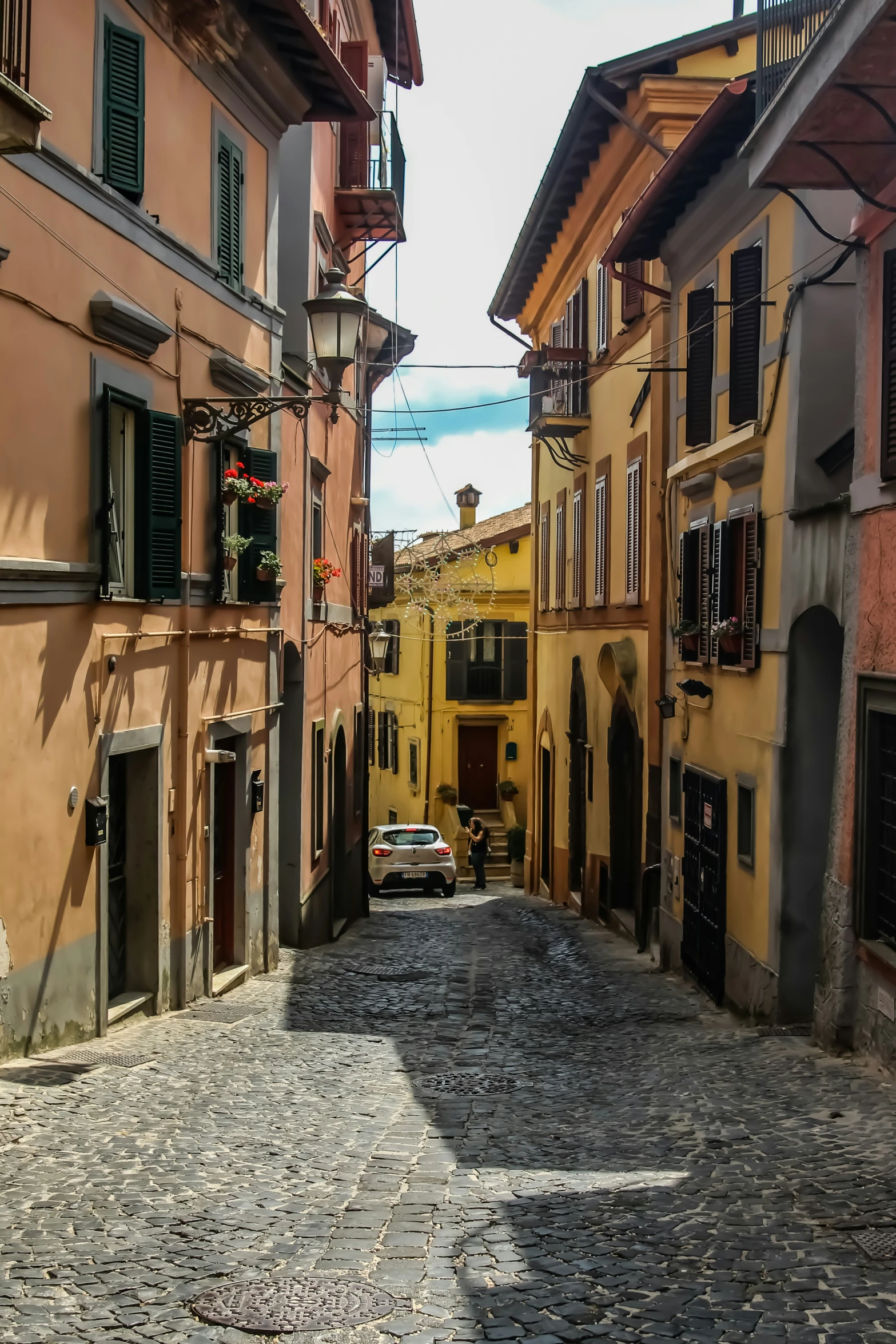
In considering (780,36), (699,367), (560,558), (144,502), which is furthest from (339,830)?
(780,36)

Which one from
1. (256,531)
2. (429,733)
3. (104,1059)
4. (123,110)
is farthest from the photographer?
(429,733)

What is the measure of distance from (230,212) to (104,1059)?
7907 millimetres

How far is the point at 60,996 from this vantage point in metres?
9.34

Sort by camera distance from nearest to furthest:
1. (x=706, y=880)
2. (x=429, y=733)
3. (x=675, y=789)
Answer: (x=706, y=880) → (x=675, y=789) → (x=429, y=733)

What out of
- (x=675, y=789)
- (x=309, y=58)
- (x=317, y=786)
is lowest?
(x=317, y=786)

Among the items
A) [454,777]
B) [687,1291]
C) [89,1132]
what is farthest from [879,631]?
[454,777]

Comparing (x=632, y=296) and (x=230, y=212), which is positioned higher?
(x=632, y=296)

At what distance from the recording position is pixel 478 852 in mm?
35781

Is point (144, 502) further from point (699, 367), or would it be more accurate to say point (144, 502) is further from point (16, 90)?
point (699, 367)

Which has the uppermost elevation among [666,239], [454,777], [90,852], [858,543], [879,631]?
[666,239]

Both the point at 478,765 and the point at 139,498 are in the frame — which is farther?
the point at 478,765

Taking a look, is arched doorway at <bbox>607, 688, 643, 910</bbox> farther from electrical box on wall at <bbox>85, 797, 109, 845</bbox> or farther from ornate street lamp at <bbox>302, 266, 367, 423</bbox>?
electrical box on wall at <bbox>85, 797, 109, 845</bbox>

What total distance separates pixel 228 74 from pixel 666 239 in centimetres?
572

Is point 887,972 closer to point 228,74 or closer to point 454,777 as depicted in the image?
point 228,74
